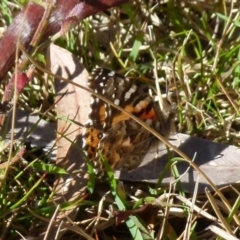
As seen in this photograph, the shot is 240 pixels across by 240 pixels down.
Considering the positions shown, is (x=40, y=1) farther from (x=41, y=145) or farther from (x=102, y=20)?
(x=102, y=20)

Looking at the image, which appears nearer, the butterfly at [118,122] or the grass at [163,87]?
the grass at [163,87]

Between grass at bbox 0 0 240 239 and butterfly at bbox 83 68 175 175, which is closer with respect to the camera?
grass at bbox 0 0 240 239

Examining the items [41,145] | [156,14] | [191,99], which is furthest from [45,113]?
[156,14]

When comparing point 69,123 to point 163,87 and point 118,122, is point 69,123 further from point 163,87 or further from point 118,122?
point 163,87

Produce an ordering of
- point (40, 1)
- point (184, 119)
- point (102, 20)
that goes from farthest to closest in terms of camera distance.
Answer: point (102, 20) < point (184, 119) < point (40, 1)

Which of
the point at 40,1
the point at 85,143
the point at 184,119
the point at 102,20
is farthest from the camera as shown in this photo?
the point at 102,20
